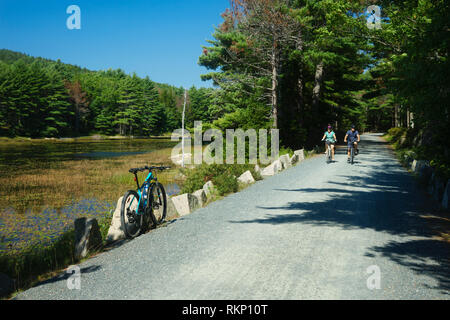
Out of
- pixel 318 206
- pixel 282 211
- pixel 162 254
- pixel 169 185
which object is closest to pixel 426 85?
pixel 318 206

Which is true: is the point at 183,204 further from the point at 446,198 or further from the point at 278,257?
the point at 446,198

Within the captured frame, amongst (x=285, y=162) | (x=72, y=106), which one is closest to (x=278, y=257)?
(x=285, y=162)

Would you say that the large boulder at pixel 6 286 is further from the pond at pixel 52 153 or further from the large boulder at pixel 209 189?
the pond at pixel 52 153

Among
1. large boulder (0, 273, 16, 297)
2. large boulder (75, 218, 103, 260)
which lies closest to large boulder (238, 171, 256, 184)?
large boulder (75, 218, 103, 260)

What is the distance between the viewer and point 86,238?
240 inches

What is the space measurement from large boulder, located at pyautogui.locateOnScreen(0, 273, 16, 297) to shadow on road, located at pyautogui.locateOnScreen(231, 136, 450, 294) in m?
4.60

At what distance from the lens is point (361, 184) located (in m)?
13.0

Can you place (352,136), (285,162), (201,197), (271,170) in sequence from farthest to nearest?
(352,136) → (285,162) → (271,170) → (201,197)

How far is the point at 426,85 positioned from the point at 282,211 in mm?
5250

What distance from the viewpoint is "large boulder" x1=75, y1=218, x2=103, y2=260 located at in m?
6.02

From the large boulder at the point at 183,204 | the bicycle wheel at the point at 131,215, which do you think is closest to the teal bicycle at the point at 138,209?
the bicycle wheel at the point at 131,215

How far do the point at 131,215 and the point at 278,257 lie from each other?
9.98 feet

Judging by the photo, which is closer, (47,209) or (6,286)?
(6,286)

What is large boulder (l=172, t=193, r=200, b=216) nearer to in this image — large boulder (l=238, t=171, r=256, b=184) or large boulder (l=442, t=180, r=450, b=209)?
large boulder (l=238, t=171, r=256, b=184)
